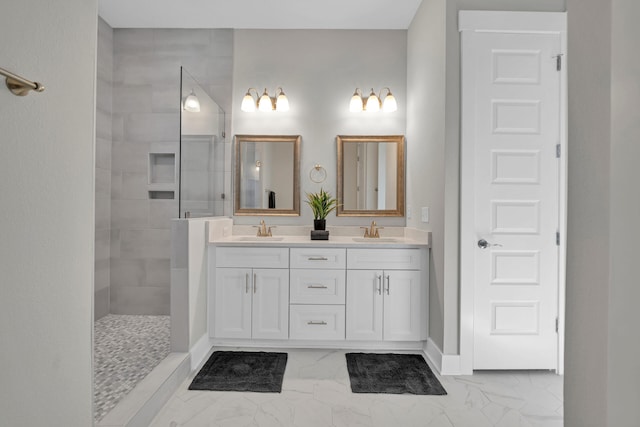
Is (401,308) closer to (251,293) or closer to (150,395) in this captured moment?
(251,293)

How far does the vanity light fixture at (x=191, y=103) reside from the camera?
8.39 feet

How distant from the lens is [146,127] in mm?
3330

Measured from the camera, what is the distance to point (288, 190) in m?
3.33

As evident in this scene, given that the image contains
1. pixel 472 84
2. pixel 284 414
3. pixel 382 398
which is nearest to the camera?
pixel 284 414

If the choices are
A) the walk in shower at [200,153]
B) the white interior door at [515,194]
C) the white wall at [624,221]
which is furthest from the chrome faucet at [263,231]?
the white wall at [624,221]

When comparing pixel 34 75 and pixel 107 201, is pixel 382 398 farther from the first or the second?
pixel 107 201

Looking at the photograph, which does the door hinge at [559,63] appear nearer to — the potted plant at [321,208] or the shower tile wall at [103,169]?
the potted plant at [321,208]

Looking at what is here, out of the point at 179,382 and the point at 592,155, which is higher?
the point at 592,155

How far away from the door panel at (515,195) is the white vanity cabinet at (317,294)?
964 mm

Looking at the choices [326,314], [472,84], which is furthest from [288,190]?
[472,84]

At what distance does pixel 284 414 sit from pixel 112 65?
3.32 meters

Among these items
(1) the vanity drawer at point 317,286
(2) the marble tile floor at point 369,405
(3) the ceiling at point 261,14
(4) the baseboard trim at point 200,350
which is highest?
(3) the ceiling at point 261,14

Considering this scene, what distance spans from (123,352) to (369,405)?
173 centimetres

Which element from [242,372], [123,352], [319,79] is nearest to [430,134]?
[319,79]
